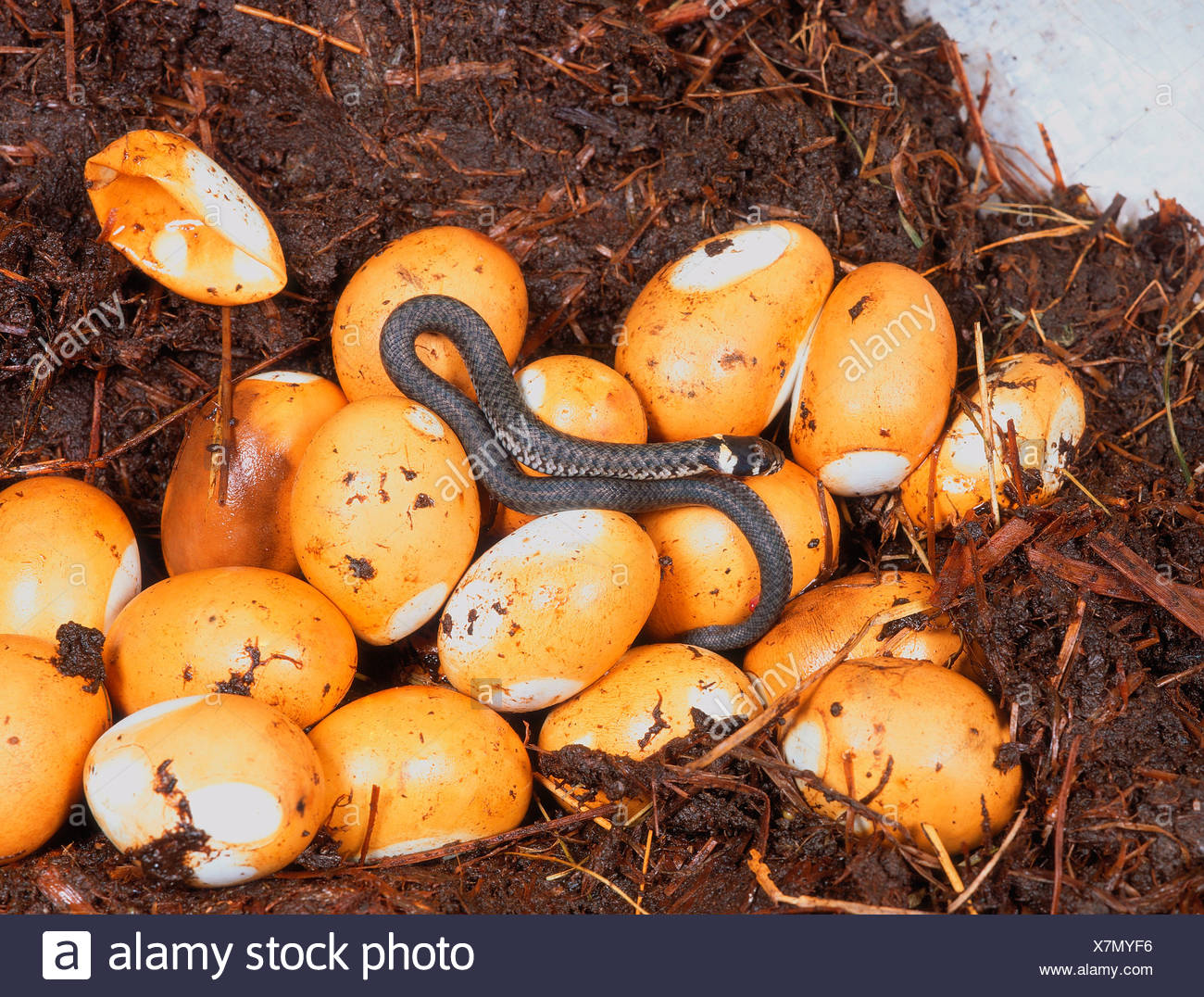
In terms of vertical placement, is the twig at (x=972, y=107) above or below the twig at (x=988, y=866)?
above

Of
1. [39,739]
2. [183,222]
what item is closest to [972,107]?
[183,222]

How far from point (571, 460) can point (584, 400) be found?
0.18 m

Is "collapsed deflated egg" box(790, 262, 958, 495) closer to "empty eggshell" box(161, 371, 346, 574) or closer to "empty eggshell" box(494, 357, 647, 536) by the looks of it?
"empty eggshell" box(494, 357, 647, 536)

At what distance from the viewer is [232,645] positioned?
2215 mm

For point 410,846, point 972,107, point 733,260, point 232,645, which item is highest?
point 972,107

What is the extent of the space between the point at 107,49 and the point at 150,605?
1.90m

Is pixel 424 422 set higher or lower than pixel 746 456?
higher

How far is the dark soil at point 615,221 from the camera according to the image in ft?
7.93

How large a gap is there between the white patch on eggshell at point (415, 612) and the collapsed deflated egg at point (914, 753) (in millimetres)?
1023

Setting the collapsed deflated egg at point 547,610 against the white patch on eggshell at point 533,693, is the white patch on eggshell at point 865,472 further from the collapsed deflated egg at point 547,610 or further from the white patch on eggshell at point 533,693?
the white patch on eggshell at point 533,693

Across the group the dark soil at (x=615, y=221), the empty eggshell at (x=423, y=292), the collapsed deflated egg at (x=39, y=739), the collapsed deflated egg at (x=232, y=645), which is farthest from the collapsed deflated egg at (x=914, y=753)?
the collapsed deflated egg at (x=39, y=739)

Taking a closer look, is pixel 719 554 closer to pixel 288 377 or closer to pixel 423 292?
pixel 423 292
